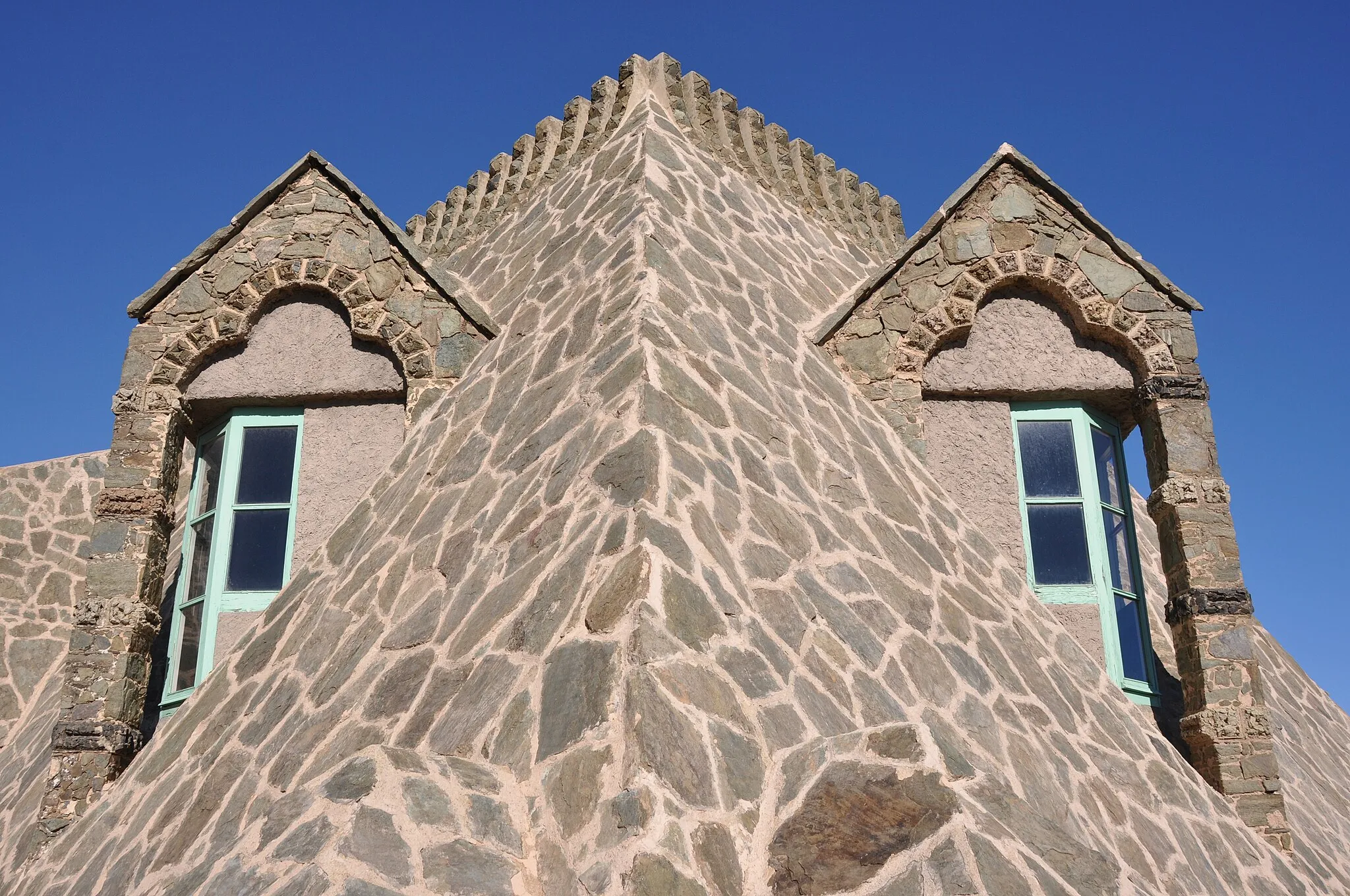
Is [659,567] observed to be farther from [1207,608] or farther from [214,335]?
[214,335]

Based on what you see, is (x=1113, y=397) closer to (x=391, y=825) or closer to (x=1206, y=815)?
(x=1206, y=815)

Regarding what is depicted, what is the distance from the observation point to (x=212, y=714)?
5.71 metres

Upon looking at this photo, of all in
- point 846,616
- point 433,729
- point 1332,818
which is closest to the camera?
point 433,729

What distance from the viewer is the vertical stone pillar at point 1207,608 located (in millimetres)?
6246

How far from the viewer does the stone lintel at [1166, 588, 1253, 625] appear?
6566 mm

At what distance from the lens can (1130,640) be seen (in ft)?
22.9

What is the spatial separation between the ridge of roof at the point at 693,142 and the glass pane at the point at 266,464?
2.67 meters

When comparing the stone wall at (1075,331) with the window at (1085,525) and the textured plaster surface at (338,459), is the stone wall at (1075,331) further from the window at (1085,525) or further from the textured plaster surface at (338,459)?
the textured plaster surface at (338,459)

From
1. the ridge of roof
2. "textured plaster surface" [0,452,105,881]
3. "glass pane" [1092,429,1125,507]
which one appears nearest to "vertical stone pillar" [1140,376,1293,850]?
"glass pane" [1092,429,1125,507]

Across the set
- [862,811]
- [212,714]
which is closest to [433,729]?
[862,811]

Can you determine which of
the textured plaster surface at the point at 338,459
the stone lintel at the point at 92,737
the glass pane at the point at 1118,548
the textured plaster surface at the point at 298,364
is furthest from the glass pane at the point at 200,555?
the glass pane at the point at 1118,548

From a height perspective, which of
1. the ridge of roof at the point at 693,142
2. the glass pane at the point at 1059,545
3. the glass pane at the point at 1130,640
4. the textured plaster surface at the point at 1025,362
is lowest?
the glass pane at the point at 1130,640

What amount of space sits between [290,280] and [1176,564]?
5694 millimetres

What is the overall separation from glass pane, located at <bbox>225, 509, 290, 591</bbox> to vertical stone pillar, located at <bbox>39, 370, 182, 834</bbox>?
44cm
